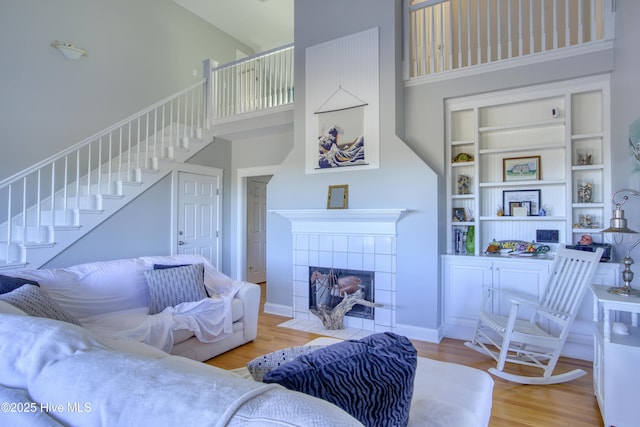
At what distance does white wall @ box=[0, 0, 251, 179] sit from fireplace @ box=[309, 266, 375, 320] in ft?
11.7

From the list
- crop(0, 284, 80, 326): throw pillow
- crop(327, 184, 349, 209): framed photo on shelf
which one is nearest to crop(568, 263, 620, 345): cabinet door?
crop(327, 184, 349, 209): framed photo on shelf

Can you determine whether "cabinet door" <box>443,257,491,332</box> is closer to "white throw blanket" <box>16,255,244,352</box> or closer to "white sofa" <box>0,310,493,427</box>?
"white throw blanket" <box>16,255,244,352</box>

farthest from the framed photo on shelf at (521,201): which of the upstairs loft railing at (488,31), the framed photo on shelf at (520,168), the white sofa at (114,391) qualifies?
the white sofa at (114,391)

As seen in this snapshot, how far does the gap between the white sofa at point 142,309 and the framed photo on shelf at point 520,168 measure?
288 centimetres

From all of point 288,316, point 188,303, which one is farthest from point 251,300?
point 288,316

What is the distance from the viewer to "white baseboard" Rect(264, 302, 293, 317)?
444cm

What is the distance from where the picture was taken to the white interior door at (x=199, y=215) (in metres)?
4.98

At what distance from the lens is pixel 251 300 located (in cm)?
339

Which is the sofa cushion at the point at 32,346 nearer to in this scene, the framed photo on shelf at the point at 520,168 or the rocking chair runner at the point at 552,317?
the rocking chair runner at the point at 552,317

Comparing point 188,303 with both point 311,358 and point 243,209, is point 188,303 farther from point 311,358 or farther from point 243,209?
point 243,209

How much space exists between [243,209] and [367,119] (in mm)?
2774

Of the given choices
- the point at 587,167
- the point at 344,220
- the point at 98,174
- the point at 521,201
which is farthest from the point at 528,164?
the point at 98,174

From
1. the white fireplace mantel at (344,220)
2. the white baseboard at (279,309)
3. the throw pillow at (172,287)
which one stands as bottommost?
the white baseboard at (279,309)

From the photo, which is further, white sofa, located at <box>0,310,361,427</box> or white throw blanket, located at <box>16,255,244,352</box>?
white throw blanket, located at <box>16,255,244,352</box>
